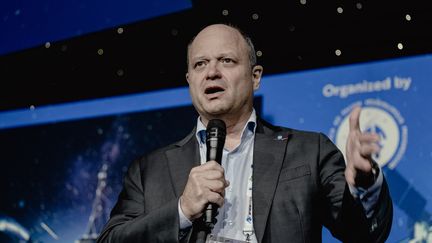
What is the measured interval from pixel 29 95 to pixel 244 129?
2.14 meters

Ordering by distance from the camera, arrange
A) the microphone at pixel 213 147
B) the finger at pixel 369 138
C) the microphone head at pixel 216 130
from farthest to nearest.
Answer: the microphone head at pixel 216 130
the microphone at pixel 213 147
the finger at pixel 369 138

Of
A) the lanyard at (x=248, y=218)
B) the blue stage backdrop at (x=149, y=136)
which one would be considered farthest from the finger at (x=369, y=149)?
the blue stage backdrop at (x=149, y=136)

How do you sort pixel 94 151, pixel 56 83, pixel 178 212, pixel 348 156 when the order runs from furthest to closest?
pixel 56 83 → pixel 94 151 → pixel 178 212 → pixel 348 156

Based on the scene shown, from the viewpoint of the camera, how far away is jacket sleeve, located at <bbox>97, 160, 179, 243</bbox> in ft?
5.22

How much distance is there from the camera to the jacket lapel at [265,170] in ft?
5.56

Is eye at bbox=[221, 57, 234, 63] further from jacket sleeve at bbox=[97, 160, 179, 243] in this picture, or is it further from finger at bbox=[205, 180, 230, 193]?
finger at bbox=[205, 180, 230, 193]

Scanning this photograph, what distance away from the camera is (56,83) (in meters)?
3.57

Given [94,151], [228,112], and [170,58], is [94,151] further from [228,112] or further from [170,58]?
[228,112]

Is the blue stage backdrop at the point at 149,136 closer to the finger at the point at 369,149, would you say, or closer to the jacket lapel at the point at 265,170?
the jacket lapel at the point at 265,170

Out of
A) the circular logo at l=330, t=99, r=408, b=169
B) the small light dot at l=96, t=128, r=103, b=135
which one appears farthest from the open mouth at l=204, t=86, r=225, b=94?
the small light dot at l=96, t=128, r=103, b=135

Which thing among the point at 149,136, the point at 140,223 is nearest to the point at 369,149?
the point at 140,223

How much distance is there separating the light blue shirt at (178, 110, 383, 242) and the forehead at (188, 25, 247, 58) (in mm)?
248

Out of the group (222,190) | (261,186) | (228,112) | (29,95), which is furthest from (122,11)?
(222,190)

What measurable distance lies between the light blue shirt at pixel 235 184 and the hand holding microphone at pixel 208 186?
0.30ft
